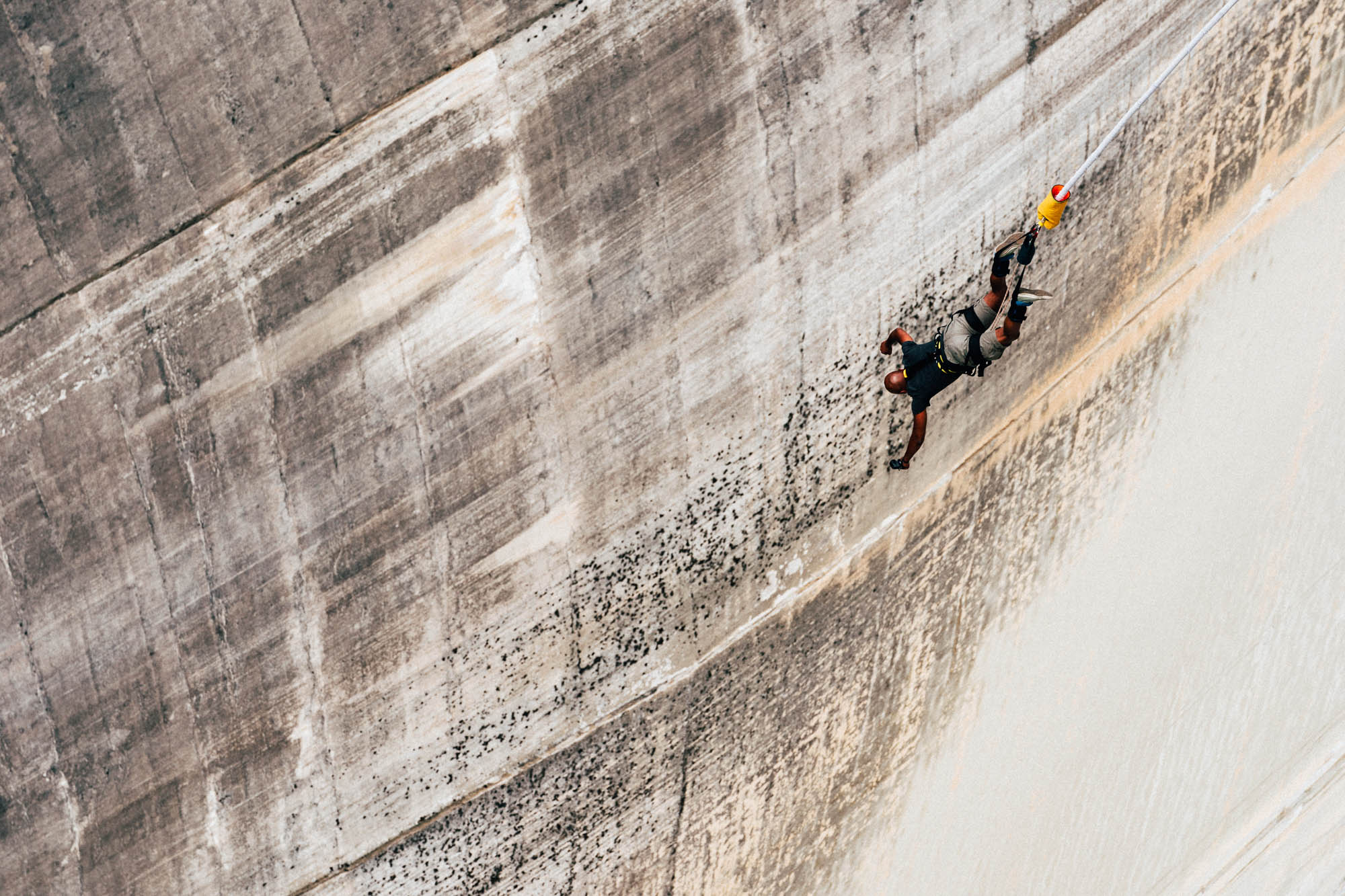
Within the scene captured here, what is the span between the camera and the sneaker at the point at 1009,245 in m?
4.83

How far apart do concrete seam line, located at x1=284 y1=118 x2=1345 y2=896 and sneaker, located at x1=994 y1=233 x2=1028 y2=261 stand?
946mm

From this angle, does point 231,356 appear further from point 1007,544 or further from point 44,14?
point 1007,544

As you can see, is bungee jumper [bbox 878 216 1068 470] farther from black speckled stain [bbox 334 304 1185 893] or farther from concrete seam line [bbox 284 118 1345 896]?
black speckled stain [bbox 334 304 1185 893]

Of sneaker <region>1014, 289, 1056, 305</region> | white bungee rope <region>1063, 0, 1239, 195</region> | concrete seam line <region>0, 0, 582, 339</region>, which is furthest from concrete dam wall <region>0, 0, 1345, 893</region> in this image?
sneaker <region>1014, 289, 1056, 305</region>

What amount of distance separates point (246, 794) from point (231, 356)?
9.17 feet

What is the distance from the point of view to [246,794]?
5.59 m

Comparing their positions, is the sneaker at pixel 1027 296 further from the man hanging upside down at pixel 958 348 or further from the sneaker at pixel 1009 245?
the sneaker at pixel 1009 245

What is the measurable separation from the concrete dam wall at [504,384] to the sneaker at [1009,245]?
0.14m

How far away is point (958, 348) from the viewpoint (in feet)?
15.9

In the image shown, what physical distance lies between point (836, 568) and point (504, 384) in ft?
8.10

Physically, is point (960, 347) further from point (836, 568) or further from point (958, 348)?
point (836, 568)

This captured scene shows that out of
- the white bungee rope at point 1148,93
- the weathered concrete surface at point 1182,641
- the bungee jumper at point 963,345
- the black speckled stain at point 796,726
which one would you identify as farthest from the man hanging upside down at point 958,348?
the weathered concrete surface at point 1182,641

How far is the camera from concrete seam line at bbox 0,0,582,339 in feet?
17.3

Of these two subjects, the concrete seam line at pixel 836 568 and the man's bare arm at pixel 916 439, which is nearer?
the man's bare arm at pixel 916 439
